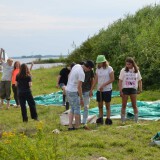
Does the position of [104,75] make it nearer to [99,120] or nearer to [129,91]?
[129,91]

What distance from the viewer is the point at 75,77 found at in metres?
9.28

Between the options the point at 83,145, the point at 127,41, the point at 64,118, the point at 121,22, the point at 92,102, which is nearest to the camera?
the point at 83,145

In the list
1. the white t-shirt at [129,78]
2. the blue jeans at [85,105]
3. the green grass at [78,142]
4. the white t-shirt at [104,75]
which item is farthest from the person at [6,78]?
the white t-shirt at [129,78]

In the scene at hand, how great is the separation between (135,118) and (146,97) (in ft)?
18.8

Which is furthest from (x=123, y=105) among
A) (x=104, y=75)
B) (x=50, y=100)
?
(x=50, y=100)

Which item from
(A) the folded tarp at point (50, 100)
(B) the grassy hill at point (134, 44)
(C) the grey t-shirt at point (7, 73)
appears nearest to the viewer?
(C) the grey t-shirt at point (7, 73)

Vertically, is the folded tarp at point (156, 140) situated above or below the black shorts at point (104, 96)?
below

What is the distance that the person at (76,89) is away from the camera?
9.20 m

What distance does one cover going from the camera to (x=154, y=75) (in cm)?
1938

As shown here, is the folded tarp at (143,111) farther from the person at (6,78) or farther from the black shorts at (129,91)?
the person at (6,78)

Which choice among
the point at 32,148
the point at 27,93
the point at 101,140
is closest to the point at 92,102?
the point at 27,93

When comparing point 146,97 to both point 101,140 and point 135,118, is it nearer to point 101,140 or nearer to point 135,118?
point 135,118

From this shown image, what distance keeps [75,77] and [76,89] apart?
1.05 feet

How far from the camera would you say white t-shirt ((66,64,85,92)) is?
30.1ft
